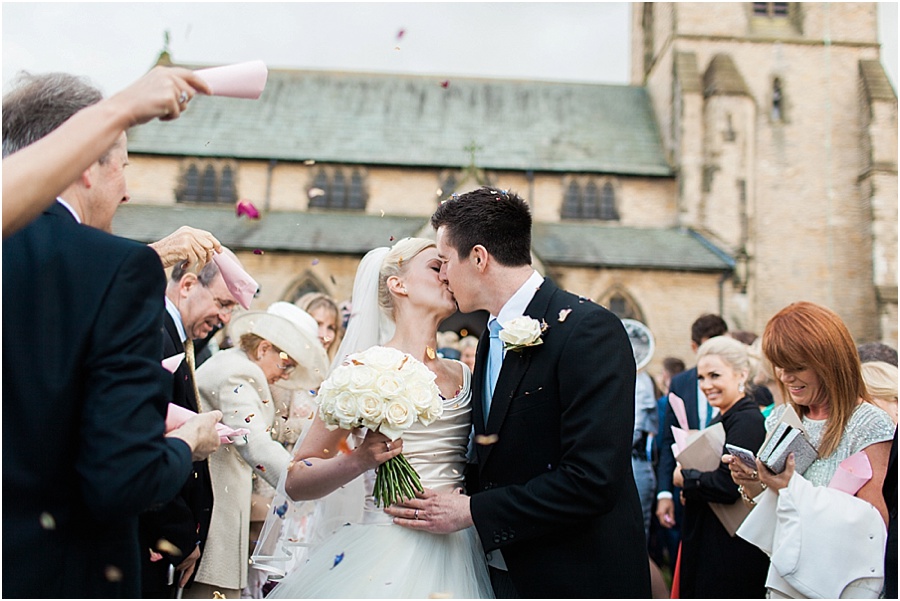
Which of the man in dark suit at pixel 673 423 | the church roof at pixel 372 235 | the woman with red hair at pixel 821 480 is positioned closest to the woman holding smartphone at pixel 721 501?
the woman with red hair at pixel 821 480

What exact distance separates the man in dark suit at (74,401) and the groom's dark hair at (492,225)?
4.64 ft

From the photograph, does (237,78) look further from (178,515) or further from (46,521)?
(178,515)

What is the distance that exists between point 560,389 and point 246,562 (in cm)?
238

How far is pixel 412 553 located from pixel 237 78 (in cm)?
194

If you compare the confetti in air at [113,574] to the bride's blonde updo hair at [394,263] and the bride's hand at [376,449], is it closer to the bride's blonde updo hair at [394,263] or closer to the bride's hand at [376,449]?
the bride's hand at [376,449]

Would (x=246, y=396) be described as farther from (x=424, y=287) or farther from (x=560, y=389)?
(x=560, y=389)

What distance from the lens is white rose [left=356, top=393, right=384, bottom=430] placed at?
2.69 m

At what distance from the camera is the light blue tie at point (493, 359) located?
323 centimetres

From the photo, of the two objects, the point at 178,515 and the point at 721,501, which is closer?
the point at 178,515

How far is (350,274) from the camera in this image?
22969 millimetres

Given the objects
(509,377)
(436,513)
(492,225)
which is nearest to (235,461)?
(436,513)

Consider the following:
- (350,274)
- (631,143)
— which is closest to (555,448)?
(350,274)

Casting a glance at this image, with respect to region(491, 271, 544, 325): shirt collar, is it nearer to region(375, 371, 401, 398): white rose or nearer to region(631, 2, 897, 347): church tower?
region(375, 371, 401, 398): white rose

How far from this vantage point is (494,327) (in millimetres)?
3252
